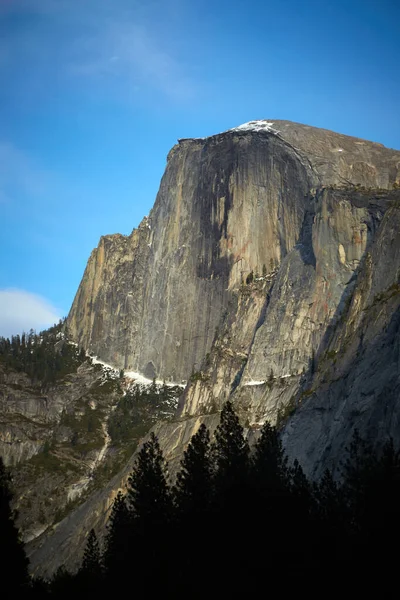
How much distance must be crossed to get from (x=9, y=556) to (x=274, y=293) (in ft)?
287

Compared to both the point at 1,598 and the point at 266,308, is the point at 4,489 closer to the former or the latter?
the point at 1,598

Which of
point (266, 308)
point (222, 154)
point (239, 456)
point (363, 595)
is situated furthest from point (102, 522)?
point (222, 154)

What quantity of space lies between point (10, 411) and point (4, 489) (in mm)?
115903

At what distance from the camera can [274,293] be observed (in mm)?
140125

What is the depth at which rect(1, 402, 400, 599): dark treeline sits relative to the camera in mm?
51844

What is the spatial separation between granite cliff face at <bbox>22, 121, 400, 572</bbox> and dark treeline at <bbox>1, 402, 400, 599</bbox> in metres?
16.0

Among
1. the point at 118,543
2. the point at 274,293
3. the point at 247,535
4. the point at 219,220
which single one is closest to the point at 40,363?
the point at 219,220

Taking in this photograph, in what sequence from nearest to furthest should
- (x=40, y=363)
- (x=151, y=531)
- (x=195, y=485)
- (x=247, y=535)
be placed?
(x=247, y=535)
(x=151, y=531)
(x=195, y=485)
(x=40, y=363)

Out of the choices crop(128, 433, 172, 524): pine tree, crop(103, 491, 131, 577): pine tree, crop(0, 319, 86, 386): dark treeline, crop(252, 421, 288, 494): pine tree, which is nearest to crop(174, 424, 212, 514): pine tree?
crop(128, 433, 172, 524): pine tree

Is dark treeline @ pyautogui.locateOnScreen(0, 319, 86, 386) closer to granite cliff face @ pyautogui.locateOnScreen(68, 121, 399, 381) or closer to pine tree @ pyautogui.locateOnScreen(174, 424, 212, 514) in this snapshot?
granite cliff face @ pyautogui.locateOnScreen(68, 121, 399, 381)

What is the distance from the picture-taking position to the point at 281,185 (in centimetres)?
16862

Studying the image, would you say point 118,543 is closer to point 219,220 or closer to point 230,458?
point 230,458

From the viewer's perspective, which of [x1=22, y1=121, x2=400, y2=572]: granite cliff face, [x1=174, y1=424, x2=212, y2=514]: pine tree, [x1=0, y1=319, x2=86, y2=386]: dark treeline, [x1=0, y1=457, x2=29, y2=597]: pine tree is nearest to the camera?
[x1=0, y1=457, x2=29, y2=597]: pine tree

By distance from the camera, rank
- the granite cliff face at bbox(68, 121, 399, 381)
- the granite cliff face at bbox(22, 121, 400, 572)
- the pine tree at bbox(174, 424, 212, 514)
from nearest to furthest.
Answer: the pine tree at bbox(174, 424, 212, 514) → the granite cliff face at bbox(22, 121, 400, 572) → the granite cliff face at bbox(68, 121, 399, 381)
